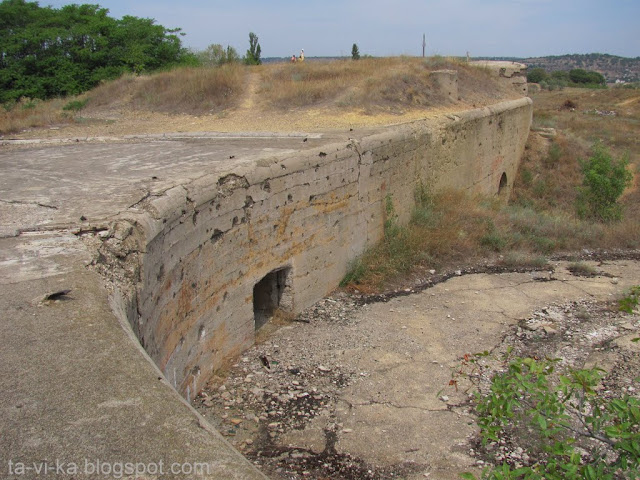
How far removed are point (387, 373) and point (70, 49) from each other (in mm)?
15058

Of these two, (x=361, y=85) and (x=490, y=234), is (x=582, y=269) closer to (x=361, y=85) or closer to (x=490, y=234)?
(x=490, y=234)

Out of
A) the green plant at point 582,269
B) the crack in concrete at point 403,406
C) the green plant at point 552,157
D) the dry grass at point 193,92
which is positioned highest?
the dry grass at point 193,92

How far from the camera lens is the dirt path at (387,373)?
4.15 m

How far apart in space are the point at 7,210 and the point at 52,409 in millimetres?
2588

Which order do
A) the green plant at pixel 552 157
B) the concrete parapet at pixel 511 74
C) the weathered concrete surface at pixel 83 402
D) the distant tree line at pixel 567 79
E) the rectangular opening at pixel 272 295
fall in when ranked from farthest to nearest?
the distant tree line at pixel 567 79 < the concrete parapet at pixel 511 74 < the green plant at pixel 552 157 < the rectangular opening at pixel 272 295 < the weathered concrete surface at pixel 83 402

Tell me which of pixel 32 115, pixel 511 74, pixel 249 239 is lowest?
pixel 249 239

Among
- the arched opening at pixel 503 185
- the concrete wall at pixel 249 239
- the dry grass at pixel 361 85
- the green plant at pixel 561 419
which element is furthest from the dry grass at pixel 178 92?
the green plant at pixel 561 419

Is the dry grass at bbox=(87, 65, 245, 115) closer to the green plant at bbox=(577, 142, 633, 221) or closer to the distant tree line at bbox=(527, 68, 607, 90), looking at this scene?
the green plant at bbox=(577, 142, 633, 221)

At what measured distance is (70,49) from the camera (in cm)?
1631

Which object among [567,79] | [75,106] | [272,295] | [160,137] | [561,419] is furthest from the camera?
[567,79]

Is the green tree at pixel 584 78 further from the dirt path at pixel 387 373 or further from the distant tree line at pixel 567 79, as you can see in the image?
the dirt path at pixel 387 373

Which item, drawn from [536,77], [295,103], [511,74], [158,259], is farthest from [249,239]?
[536,77]

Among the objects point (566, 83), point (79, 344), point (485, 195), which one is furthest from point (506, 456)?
point (566, 83)

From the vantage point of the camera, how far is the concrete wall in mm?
3885
